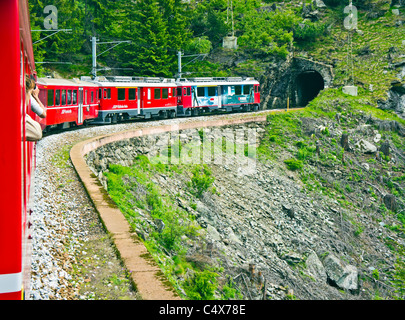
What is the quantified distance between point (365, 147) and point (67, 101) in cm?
2043

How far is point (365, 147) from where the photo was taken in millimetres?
32844

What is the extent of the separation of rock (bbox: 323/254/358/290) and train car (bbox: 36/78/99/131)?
43.9 feet

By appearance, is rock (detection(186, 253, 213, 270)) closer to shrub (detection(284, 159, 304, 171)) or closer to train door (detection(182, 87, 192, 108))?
shrub (detection(284, 159, 304, 171))

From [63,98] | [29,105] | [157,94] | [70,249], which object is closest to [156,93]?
[157,94]

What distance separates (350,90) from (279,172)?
1904 centimetres

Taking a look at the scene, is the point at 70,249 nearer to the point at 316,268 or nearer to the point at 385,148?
the point at 316,268

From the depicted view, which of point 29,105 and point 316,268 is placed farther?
point 316,268

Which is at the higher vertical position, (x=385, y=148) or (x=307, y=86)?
(x=307, y=86)

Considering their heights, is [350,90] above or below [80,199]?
above

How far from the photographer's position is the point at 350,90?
4256 centimetres

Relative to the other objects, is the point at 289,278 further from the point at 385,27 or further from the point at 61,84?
the point at 385,27

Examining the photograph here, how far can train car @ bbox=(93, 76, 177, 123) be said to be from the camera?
2866 centimetres
